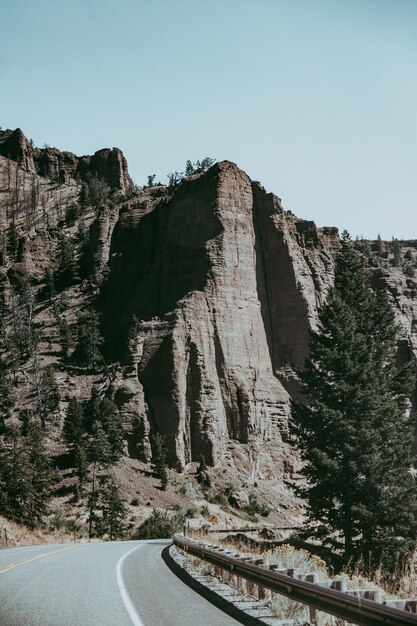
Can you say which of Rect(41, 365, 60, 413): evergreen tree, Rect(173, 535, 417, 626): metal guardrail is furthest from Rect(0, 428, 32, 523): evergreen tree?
Rect(173, 535, 417, 626): metal guardrail

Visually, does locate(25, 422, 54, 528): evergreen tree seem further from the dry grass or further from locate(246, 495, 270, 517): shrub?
locate(246, 495, 270, 517): shrub

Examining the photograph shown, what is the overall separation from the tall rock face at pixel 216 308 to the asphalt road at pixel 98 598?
49494 mm

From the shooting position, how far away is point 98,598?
10.8 metres

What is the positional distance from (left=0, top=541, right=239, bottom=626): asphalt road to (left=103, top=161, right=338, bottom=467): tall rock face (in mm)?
49494

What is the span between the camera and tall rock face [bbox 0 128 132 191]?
158m

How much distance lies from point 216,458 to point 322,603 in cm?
5952

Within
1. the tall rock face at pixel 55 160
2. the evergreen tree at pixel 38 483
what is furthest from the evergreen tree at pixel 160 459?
the tall rock face at pixel 55 160

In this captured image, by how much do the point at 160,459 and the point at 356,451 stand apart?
1439 inches

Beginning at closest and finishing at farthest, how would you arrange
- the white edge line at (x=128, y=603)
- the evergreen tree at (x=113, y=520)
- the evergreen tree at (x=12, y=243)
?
the white edge line at (x=128, y=603) → the evergreen tree at (x=113, y=520) → the evergreen tree at (x=12, y=243)

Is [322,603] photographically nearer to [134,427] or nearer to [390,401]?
[390,401]

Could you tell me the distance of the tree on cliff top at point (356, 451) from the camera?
26.5 meters

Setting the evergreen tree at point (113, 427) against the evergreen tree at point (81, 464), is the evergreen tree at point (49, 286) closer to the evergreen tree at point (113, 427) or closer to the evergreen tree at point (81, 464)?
the evergreen tree at point (113, 427)

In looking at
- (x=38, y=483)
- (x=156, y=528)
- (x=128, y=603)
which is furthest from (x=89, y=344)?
(x=128, y=603)

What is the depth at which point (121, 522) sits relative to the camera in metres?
48.5
